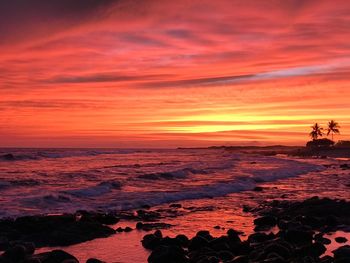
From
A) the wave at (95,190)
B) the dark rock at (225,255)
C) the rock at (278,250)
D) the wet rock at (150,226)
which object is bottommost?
the wet rock at (150,226)

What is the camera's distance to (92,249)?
1259 cm

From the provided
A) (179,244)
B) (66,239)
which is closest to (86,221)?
(66,239)

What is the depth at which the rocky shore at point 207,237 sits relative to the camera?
34.8 feet

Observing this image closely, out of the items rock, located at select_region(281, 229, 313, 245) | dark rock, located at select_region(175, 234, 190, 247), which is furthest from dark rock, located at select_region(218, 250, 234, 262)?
rock, located at select_region(281, 229, 313, 245)

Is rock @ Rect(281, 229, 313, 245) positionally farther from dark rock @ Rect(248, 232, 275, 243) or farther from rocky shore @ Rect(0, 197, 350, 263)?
dark rock @ Rect(248, 232, 275, 243)

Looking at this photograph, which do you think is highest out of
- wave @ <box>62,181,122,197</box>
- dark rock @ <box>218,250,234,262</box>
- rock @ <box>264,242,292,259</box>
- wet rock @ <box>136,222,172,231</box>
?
rock @ <box>264,242,292,259</box>

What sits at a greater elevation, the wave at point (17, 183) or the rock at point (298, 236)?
the rock at point (298, 236)

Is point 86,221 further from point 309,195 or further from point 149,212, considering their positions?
point 309,195

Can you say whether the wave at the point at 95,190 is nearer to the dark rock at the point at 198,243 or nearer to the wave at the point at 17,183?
the wave at the point at 17,183

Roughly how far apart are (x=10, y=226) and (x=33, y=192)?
9.74 m

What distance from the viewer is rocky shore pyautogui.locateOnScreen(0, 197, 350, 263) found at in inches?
418

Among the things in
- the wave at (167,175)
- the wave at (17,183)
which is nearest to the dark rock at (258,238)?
the wave at (17,183)

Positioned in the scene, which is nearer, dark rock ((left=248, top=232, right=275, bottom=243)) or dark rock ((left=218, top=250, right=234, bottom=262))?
dark rock ((left=218, top=250, right=234, bottom=262))

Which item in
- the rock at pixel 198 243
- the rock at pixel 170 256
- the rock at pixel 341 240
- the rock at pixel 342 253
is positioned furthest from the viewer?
the rock at pixel 341 240
